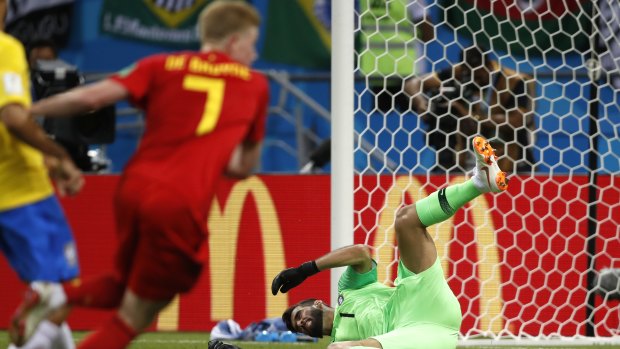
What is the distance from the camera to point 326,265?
708cm

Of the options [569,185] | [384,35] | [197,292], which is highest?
[384,35]

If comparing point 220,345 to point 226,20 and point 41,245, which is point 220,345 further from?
point 226,20

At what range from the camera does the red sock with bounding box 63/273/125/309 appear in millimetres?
4922

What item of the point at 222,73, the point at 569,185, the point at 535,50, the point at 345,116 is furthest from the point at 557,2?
the point at 222,73

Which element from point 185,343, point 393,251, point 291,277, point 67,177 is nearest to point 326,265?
point 291,277

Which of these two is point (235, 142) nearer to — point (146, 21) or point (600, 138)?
point (600, 138)

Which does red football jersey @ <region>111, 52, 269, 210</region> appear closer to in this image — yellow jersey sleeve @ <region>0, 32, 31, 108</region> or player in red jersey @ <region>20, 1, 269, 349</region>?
player in red jersey @ <region>20, 1, 269, 349</region>

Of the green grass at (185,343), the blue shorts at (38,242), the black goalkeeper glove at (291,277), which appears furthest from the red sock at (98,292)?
the green grass at (185,343)

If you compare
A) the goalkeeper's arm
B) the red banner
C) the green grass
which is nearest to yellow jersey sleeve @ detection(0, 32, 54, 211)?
the goalkeeper's arm

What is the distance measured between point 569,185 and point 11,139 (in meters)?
5.09

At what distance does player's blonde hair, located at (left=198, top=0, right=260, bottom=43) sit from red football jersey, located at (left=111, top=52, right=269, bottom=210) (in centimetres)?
10

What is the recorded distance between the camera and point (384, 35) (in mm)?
9055

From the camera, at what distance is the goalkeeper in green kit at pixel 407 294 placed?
6805 mm

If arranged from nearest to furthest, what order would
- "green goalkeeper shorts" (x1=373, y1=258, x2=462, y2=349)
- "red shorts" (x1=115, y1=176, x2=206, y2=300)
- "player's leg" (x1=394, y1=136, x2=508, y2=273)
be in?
"red shorts" (x1=115, y1=176, x2=206, y2=300)
"green goalkeeper shorts" (x1=373, y1=258, x2=462, y2=349)
"player's leg" (x1=394, y1=136, x2=508, y2=273)
